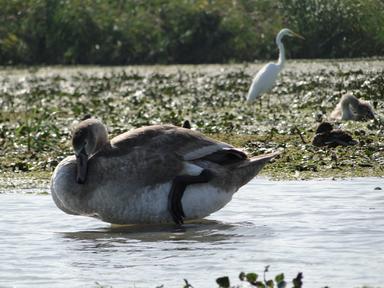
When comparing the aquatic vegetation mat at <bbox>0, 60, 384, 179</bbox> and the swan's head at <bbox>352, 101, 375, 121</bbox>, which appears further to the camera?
the swan's head at <bbox>352, 101, 375, 121</bbox>

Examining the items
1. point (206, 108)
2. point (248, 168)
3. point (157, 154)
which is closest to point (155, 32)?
point (206, 108)

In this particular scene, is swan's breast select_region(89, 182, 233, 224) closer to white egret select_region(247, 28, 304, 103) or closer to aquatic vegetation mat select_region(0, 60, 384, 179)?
aquatic vegetation mat select_region(0, 60, 384, 179)

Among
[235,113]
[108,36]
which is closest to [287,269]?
[235,113]

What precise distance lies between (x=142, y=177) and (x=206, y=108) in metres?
10.6

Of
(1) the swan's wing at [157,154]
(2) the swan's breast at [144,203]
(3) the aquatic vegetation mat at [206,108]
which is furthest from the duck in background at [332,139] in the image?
(2) the swan's breast at [144,203]

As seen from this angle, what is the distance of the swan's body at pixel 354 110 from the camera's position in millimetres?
17453

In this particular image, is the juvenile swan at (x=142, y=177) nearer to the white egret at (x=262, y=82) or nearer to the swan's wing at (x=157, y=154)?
the swan's wing at (x=157, y=154)

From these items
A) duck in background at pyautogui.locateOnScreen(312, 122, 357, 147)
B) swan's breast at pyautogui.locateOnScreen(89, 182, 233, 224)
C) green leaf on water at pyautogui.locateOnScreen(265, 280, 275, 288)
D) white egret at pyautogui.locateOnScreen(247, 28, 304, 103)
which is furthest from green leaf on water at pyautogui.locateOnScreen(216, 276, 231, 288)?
white egret at pyautogui.locateOnScreen(247, 28, 304, 103)

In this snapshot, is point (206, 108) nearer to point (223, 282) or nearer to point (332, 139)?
point (332, 139)

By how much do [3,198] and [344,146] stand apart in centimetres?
422

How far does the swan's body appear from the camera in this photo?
1745 centimetres

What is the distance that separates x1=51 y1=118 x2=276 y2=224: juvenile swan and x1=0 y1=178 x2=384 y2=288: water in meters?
0.19

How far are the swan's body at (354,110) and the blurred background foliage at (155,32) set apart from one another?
14.1 m

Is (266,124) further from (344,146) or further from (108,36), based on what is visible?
(108,36)
